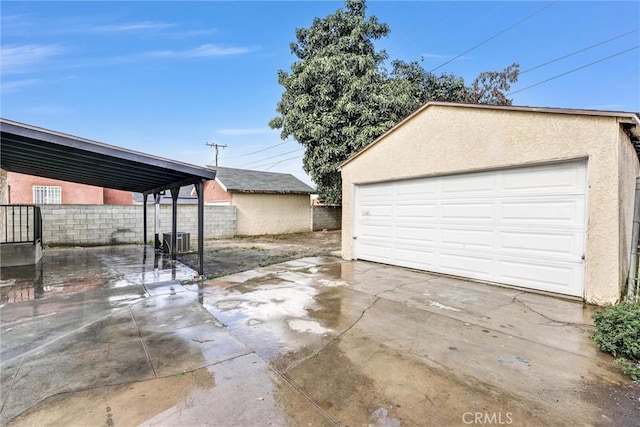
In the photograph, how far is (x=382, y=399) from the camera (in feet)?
7.54

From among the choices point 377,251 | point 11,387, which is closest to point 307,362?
point 11,387

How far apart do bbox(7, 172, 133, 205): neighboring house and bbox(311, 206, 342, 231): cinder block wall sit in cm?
1357

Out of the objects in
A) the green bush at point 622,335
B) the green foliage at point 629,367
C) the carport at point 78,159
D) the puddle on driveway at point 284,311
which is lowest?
the puddle on driveway at point 284,311

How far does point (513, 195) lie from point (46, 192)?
23554 millimetres

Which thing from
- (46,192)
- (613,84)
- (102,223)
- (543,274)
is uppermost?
(613,84)

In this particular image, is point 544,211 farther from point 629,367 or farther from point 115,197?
point 115,197

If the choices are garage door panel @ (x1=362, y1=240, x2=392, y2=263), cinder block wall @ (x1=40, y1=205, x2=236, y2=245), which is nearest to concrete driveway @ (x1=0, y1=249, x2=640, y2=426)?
garage door panel @ (x1=362, y1=240, x2=392, y2=263)

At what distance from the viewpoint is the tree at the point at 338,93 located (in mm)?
12805

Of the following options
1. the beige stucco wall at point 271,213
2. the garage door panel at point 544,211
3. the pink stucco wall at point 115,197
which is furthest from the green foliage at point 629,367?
the pink stucco wall at point 115,197

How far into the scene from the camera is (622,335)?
2.97 meters

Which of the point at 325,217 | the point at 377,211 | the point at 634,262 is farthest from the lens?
the point at 325,217

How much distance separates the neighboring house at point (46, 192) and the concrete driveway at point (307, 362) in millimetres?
16886

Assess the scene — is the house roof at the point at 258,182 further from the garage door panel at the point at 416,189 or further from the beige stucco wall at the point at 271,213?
the garage door panel at the point at 416,189

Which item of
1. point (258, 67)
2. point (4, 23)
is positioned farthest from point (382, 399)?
point (258, 67)
